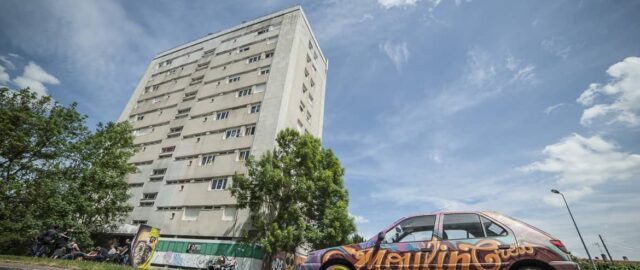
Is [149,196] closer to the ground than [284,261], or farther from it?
farther from it

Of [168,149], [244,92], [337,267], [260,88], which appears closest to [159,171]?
[168,149]

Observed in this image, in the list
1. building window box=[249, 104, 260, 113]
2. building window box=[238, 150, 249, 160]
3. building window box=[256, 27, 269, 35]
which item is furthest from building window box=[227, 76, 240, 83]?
building window box=[238, 150, 249, 160]

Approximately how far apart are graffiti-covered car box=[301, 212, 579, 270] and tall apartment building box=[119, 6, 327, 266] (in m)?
18.5

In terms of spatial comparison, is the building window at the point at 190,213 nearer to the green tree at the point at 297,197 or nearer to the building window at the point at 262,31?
the green tree at the point at 297,197

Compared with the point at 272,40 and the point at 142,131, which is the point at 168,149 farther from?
the point at 272,40

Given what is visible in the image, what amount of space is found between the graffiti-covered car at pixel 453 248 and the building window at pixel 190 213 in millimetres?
22383

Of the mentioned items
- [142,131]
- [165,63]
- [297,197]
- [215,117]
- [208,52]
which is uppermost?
[165,63]

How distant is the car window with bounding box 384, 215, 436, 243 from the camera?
4.91 metres

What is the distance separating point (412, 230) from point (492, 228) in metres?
1.28

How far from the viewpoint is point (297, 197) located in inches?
737

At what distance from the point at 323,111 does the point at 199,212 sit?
66.4 feet

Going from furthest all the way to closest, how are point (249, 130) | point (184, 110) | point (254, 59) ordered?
point (184, 110)
point (254, 59)
point (249, 130)

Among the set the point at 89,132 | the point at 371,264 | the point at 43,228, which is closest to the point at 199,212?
the point at 43,228

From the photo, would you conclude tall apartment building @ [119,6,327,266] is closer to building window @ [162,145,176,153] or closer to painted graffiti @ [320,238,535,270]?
building window @ [162,145,176,153]
